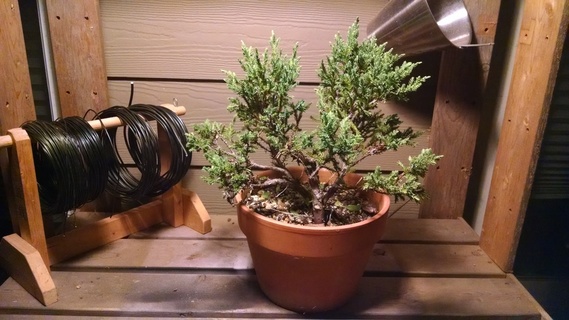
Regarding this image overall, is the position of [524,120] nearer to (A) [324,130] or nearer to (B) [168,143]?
(A) [324,130]

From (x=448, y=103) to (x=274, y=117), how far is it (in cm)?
70

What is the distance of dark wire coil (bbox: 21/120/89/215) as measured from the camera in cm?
113

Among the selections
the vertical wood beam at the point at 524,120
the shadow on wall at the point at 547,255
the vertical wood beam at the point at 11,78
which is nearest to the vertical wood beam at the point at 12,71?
the vertical wood beam at the point at 11,78

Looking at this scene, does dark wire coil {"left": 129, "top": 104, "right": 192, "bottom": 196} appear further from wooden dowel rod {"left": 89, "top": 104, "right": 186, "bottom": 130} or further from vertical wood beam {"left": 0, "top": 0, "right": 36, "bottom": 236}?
vertical wood beam {"left": 0, "top": 0, "right": 36, "bottom": 236}

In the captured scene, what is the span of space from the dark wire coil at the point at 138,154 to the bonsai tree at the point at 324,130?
26cm

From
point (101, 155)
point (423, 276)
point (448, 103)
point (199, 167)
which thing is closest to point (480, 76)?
point (448, 103)

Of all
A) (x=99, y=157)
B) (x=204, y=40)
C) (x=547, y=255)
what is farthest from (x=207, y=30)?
(x=547, y=255)

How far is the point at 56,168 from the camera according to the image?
1.13 m

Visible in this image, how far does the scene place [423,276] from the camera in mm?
1272

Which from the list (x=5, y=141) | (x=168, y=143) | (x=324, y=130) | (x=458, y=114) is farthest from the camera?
(x=458, y=114)

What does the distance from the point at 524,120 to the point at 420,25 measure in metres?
0.36

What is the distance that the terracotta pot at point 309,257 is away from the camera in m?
0.99

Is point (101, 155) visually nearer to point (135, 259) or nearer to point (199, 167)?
point (135, 259)

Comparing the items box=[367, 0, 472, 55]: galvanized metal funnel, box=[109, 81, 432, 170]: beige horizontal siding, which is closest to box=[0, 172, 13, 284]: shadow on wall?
box=[109, 81, 432, 170]: beige horizontal siding
